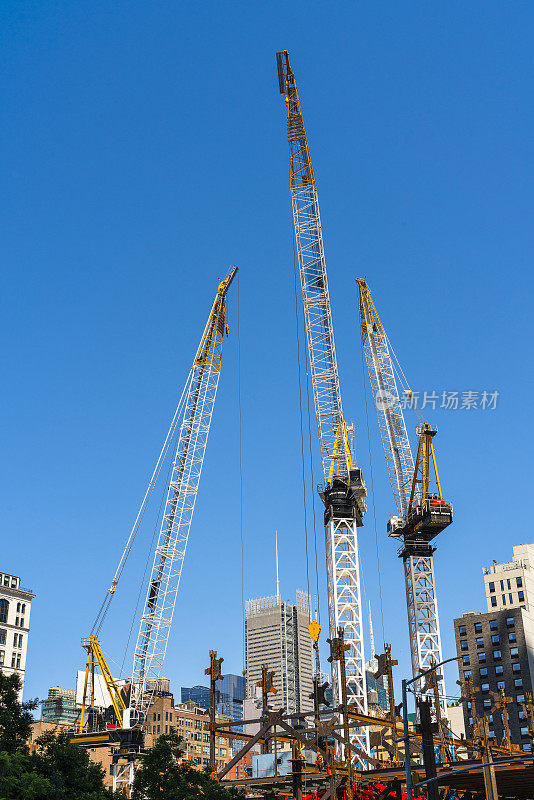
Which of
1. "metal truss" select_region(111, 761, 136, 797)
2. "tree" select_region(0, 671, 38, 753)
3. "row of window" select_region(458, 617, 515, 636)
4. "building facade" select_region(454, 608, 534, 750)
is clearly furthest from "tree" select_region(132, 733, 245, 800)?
"row of window" select_region(458, 617, 515, 636)

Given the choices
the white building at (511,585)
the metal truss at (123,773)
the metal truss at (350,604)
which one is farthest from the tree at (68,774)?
the white building at (511,585)

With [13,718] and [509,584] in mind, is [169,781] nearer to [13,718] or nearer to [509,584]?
[13,718]

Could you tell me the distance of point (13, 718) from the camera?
46.6 metres

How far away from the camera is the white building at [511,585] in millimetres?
178125

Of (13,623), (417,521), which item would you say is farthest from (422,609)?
(13,623)

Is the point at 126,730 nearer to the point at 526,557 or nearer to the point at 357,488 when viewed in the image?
the point at 357,488

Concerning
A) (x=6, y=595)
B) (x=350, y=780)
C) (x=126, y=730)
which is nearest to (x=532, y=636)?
(x=126, y=730)

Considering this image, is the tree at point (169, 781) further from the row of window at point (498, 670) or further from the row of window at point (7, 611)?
the row of window at point (498, 670)

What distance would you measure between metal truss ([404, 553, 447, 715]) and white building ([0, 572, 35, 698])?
6995 cm

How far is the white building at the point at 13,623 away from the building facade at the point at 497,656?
81.0m

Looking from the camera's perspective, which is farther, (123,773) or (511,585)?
(511,585)

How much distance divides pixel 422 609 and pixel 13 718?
9603 centimetres

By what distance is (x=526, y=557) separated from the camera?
186m

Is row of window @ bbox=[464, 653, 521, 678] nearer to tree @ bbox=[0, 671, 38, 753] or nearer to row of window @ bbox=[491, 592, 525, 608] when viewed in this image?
row of window @ bbox=[491, 592, 525, 608]
